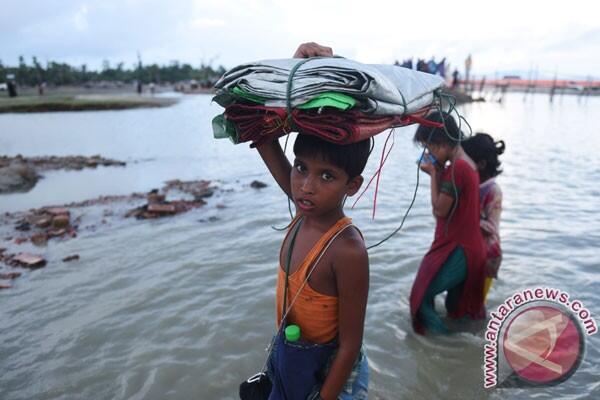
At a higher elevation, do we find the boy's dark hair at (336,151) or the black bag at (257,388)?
the boy's dark hair at (336,151)

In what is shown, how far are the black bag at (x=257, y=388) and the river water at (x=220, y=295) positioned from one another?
145 centimetres

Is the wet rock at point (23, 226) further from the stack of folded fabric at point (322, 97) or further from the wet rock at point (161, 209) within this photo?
the stack of folded fabric at point (322, 97)

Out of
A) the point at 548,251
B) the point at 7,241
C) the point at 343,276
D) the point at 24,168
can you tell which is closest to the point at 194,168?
the point at 24,168

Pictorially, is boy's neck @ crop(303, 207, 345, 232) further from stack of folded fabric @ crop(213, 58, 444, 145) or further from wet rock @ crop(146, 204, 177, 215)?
wet rock @ crop(146, 204, 177, 215)

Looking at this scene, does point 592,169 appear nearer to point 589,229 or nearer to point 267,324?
point 589,229

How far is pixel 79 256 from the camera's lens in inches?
222

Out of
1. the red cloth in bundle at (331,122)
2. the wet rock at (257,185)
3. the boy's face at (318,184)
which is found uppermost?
the red cloth in bundle at (331,122)

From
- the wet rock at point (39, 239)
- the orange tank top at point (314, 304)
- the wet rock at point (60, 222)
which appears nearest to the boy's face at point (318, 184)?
the orange tank top at point (314, 304)

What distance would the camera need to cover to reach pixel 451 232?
3.05m

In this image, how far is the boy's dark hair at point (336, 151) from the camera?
4.77 feet

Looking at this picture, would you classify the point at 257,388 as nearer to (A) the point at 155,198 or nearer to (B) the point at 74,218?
(B) the point at 74,218

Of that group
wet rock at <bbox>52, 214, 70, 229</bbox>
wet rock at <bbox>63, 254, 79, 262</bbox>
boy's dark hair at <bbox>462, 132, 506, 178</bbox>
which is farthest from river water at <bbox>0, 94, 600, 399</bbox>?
boy's dark hair at <bbox>462, 132, 506, 178</bbox>

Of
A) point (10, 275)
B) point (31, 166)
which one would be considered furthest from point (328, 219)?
point (31, 166)

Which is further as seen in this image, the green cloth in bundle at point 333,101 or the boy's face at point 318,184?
the boy's face at point 318,184
